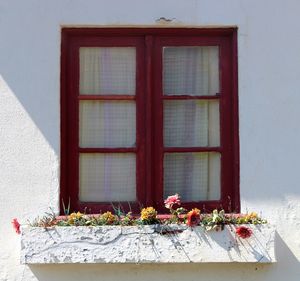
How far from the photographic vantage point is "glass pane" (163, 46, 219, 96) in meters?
6.14

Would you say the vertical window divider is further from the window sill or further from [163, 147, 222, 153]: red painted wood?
the window sill

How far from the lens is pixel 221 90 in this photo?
611 cm

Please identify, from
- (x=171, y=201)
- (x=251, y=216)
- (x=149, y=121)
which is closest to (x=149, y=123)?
(x=149, y=121)

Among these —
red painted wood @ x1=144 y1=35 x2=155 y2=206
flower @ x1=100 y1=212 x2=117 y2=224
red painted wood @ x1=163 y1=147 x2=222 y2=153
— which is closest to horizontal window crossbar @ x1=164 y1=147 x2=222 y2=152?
red painted wood @ x1=163 y1=147 x2=222 y2=153

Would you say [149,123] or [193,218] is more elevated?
[149,123]

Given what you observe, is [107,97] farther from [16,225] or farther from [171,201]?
[16,225]

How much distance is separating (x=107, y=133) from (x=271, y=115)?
1.18 meters

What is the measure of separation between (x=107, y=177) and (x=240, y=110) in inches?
42.0

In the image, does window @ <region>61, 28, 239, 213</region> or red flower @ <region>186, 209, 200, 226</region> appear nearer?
red flower @ <region>186, 209, 200, 226</region>

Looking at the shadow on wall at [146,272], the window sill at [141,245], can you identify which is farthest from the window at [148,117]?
the shadow on wall at [146,272]

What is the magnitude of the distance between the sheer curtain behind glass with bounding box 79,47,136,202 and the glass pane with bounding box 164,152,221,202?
27 cm

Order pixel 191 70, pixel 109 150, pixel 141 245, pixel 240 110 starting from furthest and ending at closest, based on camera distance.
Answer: pixel 191 70
pixel 109 150
pixel 240 110
pixel 141 245

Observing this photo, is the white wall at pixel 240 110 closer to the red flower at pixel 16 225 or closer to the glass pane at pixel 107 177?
the red flower at pixel 16 225

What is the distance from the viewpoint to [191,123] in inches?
242
